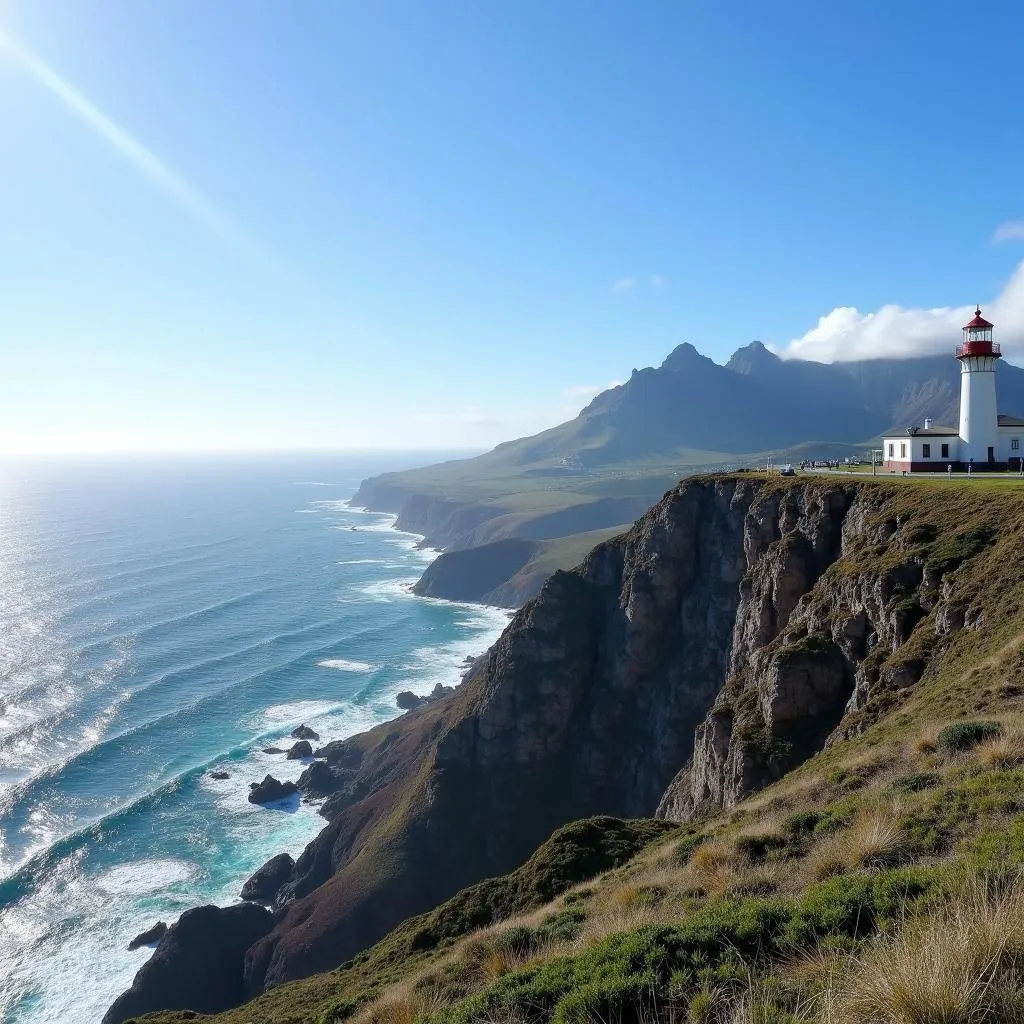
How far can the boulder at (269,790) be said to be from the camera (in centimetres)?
7688

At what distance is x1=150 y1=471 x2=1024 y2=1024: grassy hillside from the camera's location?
7.89 metres

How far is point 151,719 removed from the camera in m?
91.6

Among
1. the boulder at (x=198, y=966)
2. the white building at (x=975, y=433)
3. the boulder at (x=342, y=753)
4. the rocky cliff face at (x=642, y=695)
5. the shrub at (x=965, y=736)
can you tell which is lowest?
the boulder at (x=198, y=966)

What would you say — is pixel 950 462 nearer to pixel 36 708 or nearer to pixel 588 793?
pixel 588 793

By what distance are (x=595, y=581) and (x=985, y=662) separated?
5045cm

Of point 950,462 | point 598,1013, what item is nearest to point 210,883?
point 598,1013

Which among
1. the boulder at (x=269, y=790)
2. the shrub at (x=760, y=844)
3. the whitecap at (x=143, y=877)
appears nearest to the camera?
the shrub at (x=760, y=844)

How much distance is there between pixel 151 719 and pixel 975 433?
9861 centimetres

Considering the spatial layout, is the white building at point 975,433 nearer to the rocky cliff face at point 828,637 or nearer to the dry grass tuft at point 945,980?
the rocky cliff face at point 828,637

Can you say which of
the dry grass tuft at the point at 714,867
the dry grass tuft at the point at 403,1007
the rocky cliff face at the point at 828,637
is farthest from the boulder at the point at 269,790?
the dry grass tuft at the point at 714,867

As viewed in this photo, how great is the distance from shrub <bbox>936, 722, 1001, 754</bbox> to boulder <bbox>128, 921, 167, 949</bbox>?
59.9 m

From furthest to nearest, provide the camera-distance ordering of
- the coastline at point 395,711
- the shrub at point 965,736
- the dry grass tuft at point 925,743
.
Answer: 1. the coastline at point 395,711
2. the dry grass tuft at point 925,743
3. the shrub at point 965,736

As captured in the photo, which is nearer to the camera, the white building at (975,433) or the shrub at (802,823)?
the shrub at (802,823)

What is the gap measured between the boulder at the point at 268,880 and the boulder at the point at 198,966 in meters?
4.14
